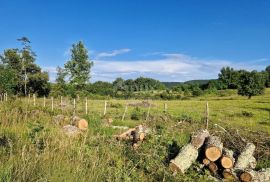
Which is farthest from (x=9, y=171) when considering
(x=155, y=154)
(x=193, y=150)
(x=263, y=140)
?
(x=263, y=140)

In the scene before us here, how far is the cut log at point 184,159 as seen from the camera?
966 centimetres

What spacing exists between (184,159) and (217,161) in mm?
1094

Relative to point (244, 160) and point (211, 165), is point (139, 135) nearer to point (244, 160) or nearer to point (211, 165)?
point (211, 165)

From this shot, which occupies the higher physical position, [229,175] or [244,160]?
[244,160]

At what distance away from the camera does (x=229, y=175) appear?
1002 cm

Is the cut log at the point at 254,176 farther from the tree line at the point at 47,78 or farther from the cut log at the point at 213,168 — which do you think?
the tree line at the point at 47,78

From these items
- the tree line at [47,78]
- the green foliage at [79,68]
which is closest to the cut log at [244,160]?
the tree line at [47,78]

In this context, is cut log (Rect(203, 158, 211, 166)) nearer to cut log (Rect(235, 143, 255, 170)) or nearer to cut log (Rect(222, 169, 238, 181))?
cut log (Rect(222, 169, 238, 181))

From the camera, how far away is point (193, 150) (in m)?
10.3

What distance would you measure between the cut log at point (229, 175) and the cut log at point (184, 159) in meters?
0.84

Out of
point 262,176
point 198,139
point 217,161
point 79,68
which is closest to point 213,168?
point 217,161

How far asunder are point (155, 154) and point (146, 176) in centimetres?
129

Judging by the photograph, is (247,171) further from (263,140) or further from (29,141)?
(29,141)

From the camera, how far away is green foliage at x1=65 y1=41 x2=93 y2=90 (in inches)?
2448
